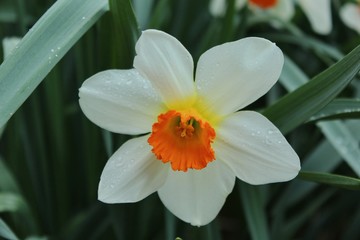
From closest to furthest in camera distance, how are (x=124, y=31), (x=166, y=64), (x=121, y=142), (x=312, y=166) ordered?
(x=166, y=64) → (x=124, y=31) → (x=121, y=142) → (x=312, y=166)

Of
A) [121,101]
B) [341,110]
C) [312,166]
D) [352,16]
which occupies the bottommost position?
[312,166]

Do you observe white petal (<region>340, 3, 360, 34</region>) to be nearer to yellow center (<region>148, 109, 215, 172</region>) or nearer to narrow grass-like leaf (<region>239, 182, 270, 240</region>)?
narrow grass-like leaf (<region>239, 182, 270, 240</region>)

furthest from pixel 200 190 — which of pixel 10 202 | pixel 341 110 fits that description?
pixel 10 202

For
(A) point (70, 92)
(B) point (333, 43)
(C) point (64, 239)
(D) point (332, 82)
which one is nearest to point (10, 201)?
(C) point (64, 239)

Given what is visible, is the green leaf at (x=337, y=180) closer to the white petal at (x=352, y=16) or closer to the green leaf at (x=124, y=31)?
the green leaf at (x=124, y=31)

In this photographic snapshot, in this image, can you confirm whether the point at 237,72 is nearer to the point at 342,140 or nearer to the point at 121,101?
the point at 121,101

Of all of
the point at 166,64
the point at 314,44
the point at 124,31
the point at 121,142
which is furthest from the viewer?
the point at 314,44

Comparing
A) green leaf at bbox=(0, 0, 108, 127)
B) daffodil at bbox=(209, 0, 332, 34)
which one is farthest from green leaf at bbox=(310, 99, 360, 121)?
daffodil at bbox=(209, 0, 332, 34)
